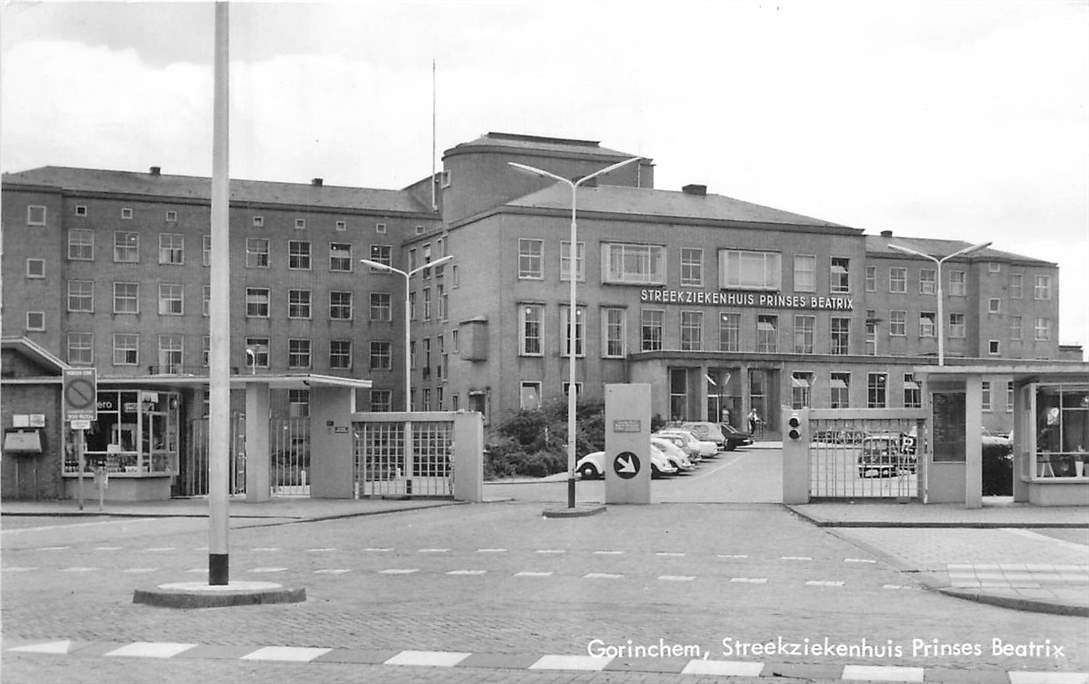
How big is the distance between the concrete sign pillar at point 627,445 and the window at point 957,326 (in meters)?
69.7

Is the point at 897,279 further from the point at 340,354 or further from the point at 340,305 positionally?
the point at 340,305

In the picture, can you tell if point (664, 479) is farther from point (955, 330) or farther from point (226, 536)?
point (955, 330)

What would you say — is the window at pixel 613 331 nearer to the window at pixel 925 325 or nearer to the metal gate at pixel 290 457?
the window at pixel 925 325

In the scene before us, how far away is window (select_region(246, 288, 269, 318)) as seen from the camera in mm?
74500

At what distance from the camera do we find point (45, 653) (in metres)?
11.0

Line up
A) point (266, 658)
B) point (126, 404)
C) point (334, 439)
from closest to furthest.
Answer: point (266, 658), point (126, 404), point (334, 439)

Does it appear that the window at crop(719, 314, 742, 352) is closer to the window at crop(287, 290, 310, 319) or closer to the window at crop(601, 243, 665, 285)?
the window at crop(601, 243, 665, 285)

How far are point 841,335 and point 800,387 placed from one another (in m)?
6.39

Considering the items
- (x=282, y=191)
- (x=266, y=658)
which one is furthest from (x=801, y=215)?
(x=266, y=658)

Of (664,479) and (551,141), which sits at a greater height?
(551,141)

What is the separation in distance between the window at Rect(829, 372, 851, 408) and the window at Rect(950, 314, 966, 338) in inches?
792

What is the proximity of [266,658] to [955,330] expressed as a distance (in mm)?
95938

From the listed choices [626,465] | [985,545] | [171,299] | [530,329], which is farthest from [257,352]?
[985,545]

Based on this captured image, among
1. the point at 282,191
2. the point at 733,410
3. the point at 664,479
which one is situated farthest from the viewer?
the point at 733,410
